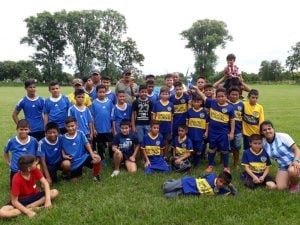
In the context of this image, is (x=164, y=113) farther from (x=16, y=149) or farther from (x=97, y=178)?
(x=16, y=149)

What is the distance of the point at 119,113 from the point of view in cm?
929

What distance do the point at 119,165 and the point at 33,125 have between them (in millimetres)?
2047

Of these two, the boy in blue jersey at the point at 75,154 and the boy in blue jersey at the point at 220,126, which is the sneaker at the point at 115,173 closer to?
the boy in blue jersey at the point at 75,154

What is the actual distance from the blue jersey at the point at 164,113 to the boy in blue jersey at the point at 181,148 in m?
0.37

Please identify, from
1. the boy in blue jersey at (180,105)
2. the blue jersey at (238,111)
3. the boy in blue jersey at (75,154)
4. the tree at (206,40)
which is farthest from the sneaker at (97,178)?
the tree at (206,40)

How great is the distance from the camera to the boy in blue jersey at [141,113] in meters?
9.27

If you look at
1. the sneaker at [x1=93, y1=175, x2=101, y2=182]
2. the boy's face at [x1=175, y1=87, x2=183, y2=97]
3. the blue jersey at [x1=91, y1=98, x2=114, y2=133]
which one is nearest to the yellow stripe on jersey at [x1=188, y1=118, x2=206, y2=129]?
the boy's face at [x1=175, y1=87, x2=183, y2=97]

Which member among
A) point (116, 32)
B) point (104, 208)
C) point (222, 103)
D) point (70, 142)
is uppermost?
point (116, 32)

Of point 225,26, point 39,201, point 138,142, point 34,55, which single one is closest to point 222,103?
point 138,142

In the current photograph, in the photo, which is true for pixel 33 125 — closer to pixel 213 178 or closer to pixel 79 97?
pixel 79 97

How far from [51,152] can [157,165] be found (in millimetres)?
2238

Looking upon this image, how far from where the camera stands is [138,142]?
902cm

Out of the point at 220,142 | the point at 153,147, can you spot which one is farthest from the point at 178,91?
the point at 220,142

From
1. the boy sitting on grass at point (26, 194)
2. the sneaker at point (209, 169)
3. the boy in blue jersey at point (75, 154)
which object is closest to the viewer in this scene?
the boy sitting on grass at point (26, 194)
